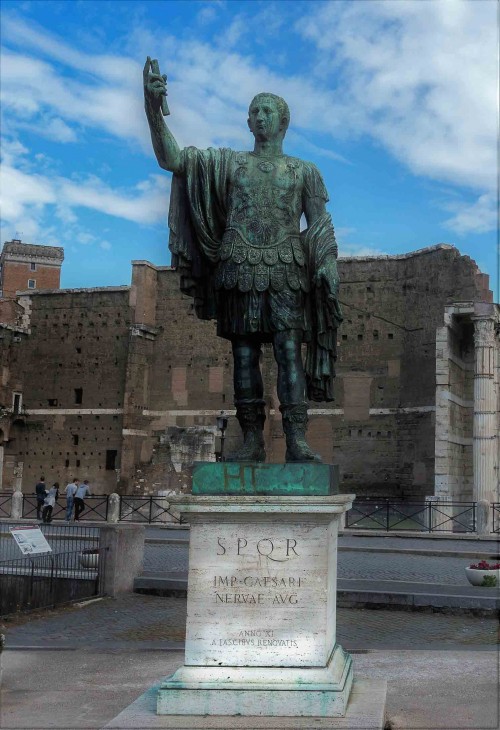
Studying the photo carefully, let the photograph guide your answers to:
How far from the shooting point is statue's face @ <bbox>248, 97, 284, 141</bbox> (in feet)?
15.9

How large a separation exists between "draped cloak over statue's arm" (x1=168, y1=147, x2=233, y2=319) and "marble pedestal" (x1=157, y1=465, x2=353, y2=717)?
4.14 ft

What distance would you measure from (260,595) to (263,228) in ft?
6.07

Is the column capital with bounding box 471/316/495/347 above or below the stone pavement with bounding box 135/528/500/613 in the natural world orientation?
above

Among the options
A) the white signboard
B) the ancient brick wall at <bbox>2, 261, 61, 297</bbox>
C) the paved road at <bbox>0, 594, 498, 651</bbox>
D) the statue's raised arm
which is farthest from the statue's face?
the ancient brick wall at <bbox>2, 261, 61, 297</bbox>

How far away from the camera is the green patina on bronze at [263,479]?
4.37m

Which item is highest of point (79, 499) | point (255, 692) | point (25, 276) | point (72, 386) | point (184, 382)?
point (25, 276)

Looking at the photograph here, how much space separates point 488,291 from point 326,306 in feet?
90.5

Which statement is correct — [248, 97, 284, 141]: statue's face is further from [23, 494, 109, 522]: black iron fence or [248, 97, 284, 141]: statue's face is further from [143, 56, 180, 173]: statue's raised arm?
[23, 494, 109, 522]: black iron fence

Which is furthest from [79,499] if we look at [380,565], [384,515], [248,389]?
[248,389]

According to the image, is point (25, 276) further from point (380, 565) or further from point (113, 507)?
point (380, 565)

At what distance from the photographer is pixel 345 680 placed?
14.1 ft

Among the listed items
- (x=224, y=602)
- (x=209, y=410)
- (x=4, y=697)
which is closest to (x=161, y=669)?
(x=4, y=697)

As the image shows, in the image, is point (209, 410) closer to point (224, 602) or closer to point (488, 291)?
point (488, 291)

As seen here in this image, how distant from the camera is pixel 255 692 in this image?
13.3ft
